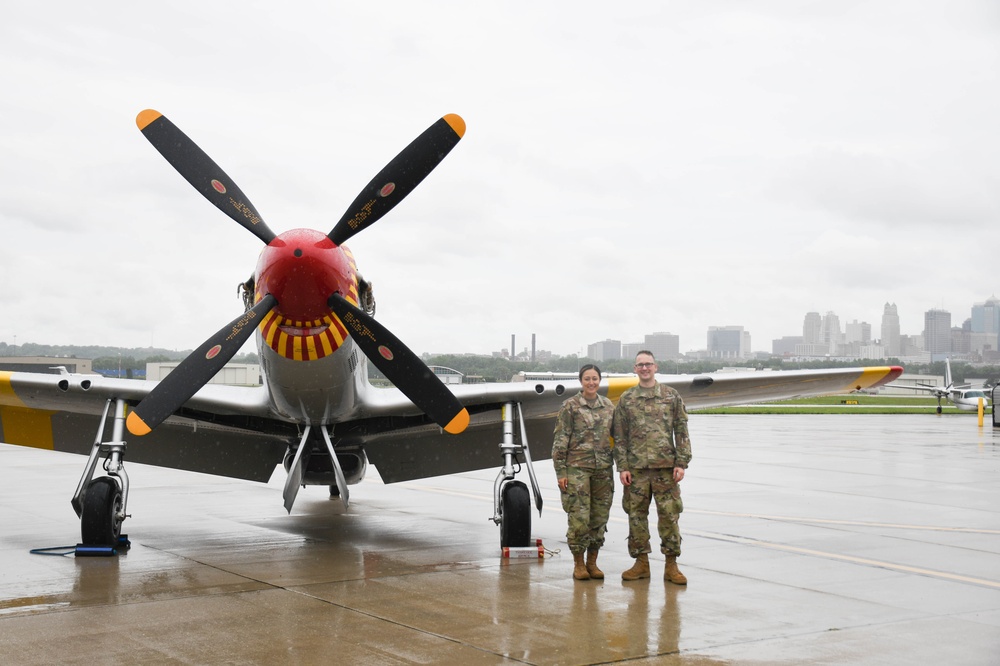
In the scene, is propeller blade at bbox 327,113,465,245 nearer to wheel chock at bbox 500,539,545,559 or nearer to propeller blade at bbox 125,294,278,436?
propeller blade at bbox 125,294,278,436

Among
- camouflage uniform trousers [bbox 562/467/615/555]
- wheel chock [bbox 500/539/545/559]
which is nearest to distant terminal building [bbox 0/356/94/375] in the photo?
wheel chock [bbox 500/539/545/559]

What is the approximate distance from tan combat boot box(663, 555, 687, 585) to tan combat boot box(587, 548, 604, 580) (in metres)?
0.51

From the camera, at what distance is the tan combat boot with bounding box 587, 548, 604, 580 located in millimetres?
7500

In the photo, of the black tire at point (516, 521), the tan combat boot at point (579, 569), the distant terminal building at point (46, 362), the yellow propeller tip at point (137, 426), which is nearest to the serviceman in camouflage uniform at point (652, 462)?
the tan combat boot at point (579, 569)

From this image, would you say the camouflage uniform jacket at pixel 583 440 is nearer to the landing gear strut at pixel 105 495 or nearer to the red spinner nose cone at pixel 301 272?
the red spinner nose cone at pixel 301 272

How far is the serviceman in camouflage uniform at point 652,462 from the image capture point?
24.2 ft

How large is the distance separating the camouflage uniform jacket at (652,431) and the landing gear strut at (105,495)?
451cm

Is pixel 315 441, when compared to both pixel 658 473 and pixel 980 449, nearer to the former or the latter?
pixel 658 473

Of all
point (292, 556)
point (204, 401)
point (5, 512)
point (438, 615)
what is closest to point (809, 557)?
point (438, 615)

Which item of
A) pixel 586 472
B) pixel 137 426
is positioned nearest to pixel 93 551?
pixel 137 426

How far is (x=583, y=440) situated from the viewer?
25.1ft

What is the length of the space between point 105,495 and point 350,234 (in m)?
3.23

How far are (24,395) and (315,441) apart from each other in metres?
2.85

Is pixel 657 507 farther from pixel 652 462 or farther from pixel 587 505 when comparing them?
pixel 587 505
